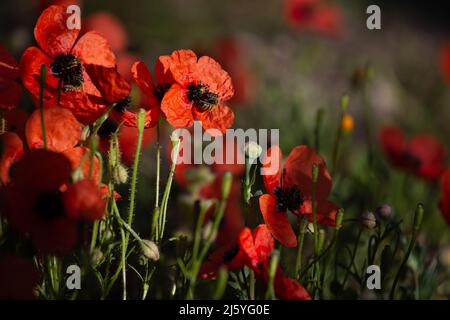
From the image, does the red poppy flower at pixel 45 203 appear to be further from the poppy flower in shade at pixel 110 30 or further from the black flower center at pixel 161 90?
the poppy flower in shade at pixel 110 30

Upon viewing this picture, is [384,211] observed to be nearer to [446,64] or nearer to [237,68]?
[237,68]

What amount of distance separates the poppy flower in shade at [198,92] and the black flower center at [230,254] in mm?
232

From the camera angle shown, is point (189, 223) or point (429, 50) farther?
point (429, 50)

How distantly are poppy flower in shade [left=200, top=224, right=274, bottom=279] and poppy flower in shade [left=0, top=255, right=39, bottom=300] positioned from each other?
33cm

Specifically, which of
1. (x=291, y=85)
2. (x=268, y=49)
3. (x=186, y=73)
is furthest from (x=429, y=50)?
(x=186, y=73)

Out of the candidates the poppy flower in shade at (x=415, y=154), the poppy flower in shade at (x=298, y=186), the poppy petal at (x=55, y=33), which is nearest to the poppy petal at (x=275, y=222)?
the poppy flower in shade at (x=298, y=186)

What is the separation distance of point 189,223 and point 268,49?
3344 mm

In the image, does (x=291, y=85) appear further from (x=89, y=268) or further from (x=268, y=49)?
(x=89, y=268)

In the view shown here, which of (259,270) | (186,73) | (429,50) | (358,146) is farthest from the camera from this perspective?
(429,50)

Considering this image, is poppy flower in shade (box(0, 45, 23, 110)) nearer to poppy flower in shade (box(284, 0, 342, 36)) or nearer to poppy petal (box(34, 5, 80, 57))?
poppy petal (box(34, 5, 80, 57))

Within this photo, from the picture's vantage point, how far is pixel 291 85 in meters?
3.64

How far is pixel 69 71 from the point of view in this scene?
1257 mm

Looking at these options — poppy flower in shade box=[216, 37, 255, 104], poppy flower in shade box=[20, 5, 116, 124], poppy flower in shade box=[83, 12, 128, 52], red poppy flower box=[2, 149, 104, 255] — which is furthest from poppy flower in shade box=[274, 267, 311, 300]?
poppy flower in shade box=[216, 37, 255, 104]

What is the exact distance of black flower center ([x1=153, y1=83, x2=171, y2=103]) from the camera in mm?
1280
